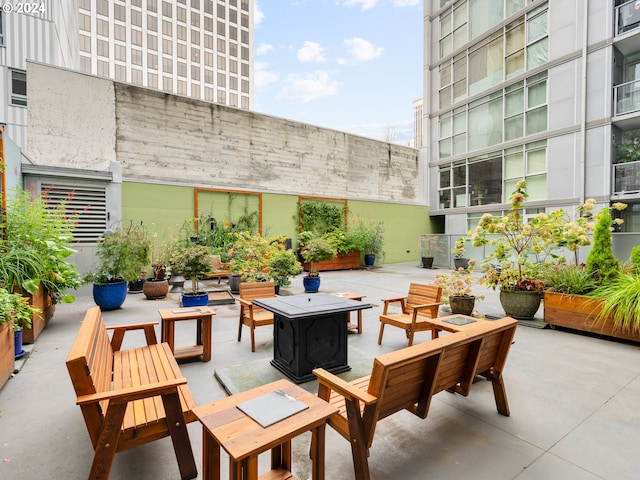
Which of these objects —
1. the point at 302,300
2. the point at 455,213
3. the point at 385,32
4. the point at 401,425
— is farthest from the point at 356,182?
the point at 401,425

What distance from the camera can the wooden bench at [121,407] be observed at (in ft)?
5.54

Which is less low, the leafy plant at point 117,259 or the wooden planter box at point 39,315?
the leafy plant at point 117,259

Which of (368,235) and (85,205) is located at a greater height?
(85,205)

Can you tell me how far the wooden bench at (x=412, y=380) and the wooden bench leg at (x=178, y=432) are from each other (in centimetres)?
83

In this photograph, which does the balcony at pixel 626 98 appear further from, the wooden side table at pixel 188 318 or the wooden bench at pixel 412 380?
the wooden side table at pixel 188 318

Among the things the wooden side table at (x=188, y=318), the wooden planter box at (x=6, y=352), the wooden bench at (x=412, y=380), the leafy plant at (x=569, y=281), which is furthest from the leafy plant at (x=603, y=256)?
the wooden planter box at (x=6, y=352)

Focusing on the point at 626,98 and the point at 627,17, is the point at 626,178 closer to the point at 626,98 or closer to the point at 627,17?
the point at 626,98

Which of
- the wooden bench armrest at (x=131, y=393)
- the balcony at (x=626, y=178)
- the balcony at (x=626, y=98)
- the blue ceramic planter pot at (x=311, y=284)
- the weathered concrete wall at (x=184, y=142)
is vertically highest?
the balcony at (x=626, y=98)

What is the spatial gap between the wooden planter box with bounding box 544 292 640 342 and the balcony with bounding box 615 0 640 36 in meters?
10.9

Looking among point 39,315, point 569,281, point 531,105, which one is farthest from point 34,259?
point 531,105

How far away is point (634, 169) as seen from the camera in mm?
10359

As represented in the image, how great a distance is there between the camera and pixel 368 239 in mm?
13938

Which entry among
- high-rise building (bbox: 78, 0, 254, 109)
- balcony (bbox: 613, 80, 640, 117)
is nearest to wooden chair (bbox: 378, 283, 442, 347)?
balcony (bbox: 613, 80, 640, 117)

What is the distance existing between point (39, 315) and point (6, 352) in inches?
36.3
